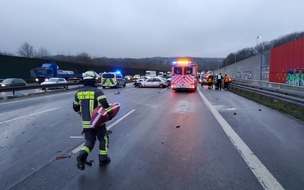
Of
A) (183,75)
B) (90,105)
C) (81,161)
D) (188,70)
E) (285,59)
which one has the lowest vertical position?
(81,161)

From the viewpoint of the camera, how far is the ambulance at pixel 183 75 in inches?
1065

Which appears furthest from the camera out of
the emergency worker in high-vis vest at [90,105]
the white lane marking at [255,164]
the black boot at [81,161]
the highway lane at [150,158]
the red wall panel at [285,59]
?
the red wall panel at [285,59]

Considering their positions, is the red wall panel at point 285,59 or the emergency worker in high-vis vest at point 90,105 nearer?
the emergency worker in high-vis vest at point 90,105

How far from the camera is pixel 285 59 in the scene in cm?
2558

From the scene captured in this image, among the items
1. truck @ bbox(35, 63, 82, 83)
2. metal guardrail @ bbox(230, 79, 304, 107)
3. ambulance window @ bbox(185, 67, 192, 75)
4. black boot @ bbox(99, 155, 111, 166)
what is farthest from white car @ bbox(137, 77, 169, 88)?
black boot @ bbox(99, 155, 111, 166)

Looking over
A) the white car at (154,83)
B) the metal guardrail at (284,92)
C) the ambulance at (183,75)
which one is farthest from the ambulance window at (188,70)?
the white car at (154,83)

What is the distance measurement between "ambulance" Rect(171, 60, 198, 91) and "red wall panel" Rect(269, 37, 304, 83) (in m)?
7.78

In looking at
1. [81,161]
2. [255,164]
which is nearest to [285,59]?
[255,164]

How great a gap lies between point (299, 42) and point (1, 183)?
23369 mm

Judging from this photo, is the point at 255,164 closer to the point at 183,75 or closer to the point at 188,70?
the point at 183,75

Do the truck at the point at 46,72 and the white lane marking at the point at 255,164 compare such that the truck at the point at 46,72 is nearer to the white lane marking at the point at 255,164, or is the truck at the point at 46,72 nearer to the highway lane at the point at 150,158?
the highway lane at the point at 150,158

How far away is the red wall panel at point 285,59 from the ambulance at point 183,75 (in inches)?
306

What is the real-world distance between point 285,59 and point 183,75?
29.8 feet

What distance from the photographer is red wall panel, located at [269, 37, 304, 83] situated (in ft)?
73.1
